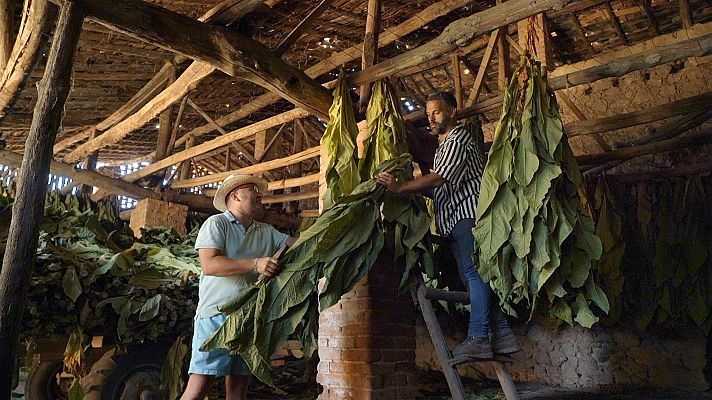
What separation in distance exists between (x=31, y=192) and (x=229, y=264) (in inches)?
46.9

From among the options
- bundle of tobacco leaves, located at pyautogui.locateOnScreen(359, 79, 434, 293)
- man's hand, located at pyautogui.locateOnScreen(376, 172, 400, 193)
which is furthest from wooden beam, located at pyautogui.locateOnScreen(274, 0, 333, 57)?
man's hand, located at pyautogui.locateOnScreen(376, 172, 400, 193)

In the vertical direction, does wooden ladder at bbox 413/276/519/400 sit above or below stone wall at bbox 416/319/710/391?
above

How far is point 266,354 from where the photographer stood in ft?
9.41

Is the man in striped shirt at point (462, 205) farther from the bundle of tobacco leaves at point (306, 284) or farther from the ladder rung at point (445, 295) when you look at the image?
the bundle of tobacco leaves at point (306, 284)

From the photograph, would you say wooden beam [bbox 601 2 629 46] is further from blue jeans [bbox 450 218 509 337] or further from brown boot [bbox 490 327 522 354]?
brown boot [bbox 490 327 522 354]

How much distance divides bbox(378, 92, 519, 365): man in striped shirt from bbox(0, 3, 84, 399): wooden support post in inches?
75.8

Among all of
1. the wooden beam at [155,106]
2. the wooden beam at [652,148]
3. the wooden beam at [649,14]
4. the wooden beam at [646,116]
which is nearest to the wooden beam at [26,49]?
the wooden beam at [155,106]

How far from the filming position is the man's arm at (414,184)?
3.15 m

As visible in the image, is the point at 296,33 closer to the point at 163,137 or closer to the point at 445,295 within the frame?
the point at 445,295

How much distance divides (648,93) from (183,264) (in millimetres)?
5500

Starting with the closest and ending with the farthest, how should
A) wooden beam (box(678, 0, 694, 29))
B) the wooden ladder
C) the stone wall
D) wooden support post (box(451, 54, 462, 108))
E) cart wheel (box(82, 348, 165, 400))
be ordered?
the wooden ladder, cart wheel (box(82, 348, 165, 400)), wooden beam (box(678, 0, 694, 29)), the stone wall, wooden support post (box(451, 54, 462, 108))

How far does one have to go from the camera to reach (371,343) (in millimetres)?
3832

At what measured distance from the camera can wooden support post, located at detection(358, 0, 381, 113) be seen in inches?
180

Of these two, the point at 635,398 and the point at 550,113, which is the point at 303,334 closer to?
the point at 550,113
